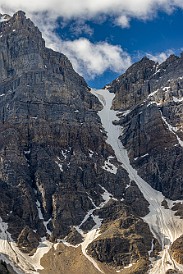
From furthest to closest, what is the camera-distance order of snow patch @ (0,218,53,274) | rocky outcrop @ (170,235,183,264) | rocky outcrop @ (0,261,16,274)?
rocky outcrop @ (170,235,183,264) → snow patch @ (0,218,53,274) → rocky outcrop @ (0,261,16,274)

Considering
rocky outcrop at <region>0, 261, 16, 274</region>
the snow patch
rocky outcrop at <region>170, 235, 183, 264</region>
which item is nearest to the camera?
rocky outcrop at <region>0, 261, 16, 274</region>

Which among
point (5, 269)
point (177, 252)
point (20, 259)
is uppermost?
point (20, 259)

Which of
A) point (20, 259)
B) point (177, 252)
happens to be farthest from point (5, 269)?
point (177, 252)

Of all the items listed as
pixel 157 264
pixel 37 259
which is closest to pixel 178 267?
pixel 157 264

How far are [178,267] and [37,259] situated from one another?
169 ft

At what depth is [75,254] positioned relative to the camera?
197 m

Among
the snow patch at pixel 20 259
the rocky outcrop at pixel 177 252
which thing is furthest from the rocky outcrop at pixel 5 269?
the rocky outcrop at pixel 177 252

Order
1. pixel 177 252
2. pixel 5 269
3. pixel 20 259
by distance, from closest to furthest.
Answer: pixel 5 269 < pixel 20 259 < pixel 177 252

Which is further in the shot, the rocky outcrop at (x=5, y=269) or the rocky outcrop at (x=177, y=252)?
the rocky outcrop at (x=177, y=252)

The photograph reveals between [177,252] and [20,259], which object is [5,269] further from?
[177,252]

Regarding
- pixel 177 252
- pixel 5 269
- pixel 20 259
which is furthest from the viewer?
pixel 177 252

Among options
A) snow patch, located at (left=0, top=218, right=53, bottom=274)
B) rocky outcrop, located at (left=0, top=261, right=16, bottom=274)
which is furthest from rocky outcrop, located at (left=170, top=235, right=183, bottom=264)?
rocky outcrop, located at (left=0, top=261, right=16, bottom=274)

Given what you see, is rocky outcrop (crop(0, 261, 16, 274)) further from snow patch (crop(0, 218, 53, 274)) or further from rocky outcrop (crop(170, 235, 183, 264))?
rocky outcrop (crop(170, 235, 183, 264))

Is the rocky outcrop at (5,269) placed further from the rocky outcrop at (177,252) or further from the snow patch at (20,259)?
the rocky outcrop at (177,252)
